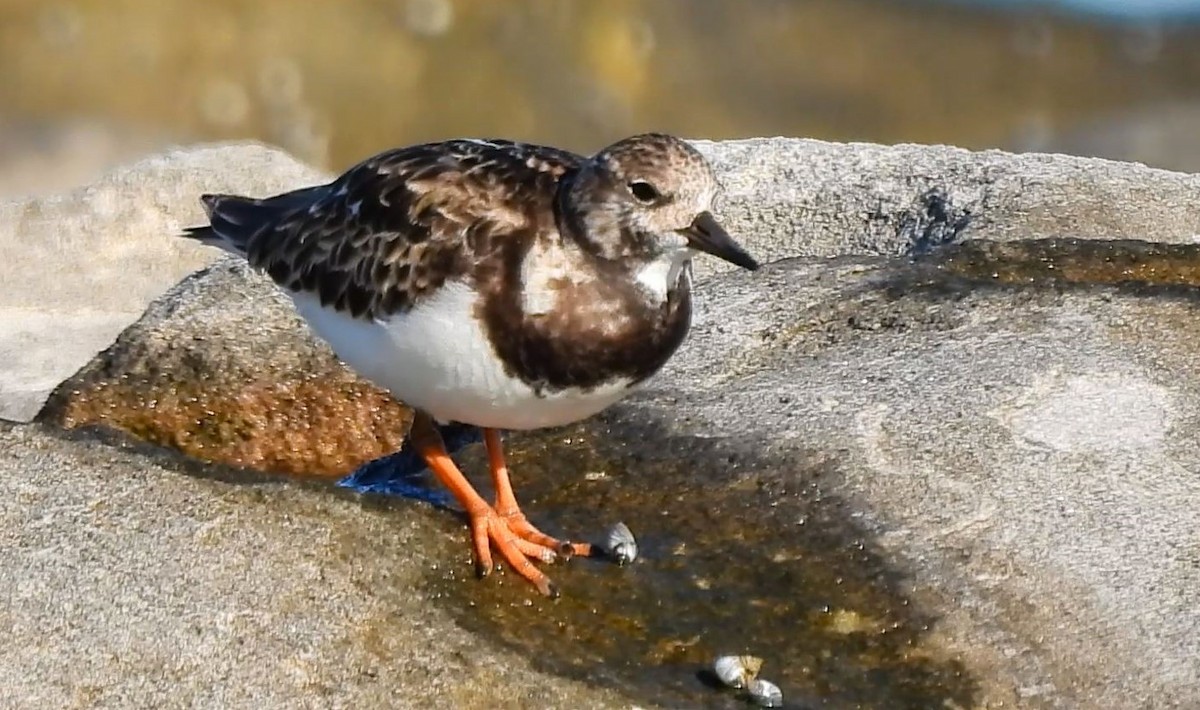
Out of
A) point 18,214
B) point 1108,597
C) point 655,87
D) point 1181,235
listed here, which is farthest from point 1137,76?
point 1108,597

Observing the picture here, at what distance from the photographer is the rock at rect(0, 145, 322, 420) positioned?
860 cm

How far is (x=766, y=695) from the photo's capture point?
A: 4309 mm

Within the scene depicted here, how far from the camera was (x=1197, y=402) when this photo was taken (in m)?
5.77

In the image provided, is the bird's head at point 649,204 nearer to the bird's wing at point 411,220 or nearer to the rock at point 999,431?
the bird's wing at point 411,220

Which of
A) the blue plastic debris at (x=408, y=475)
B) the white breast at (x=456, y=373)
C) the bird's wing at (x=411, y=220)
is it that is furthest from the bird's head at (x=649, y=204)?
the blue plastic debris at (x=408, y=475)

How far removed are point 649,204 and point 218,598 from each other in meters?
1.52

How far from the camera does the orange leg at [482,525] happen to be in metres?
4.79

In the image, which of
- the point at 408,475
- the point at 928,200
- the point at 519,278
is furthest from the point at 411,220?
the point at 928,200

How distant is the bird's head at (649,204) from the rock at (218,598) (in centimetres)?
111

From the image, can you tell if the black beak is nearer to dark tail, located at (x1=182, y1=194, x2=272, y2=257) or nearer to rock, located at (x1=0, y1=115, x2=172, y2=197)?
dark tail, located at (x1=182, y1=194, x2=272, y2=257)

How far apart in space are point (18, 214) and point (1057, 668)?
6.78 metres

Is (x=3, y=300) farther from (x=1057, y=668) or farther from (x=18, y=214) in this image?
(x=1057, y=668)

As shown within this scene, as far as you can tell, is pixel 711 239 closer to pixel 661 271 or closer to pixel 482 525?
pixel 661 271

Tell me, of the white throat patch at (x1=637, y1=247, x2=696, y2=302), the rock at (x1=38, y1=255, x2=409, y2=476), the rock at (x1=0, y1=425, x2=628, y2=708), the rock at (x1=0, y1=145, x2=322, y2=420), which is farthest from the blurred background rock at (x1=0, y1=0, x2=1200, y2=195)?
the white throat patch at (x1=637, y1=247, x2=696, y2=302)
